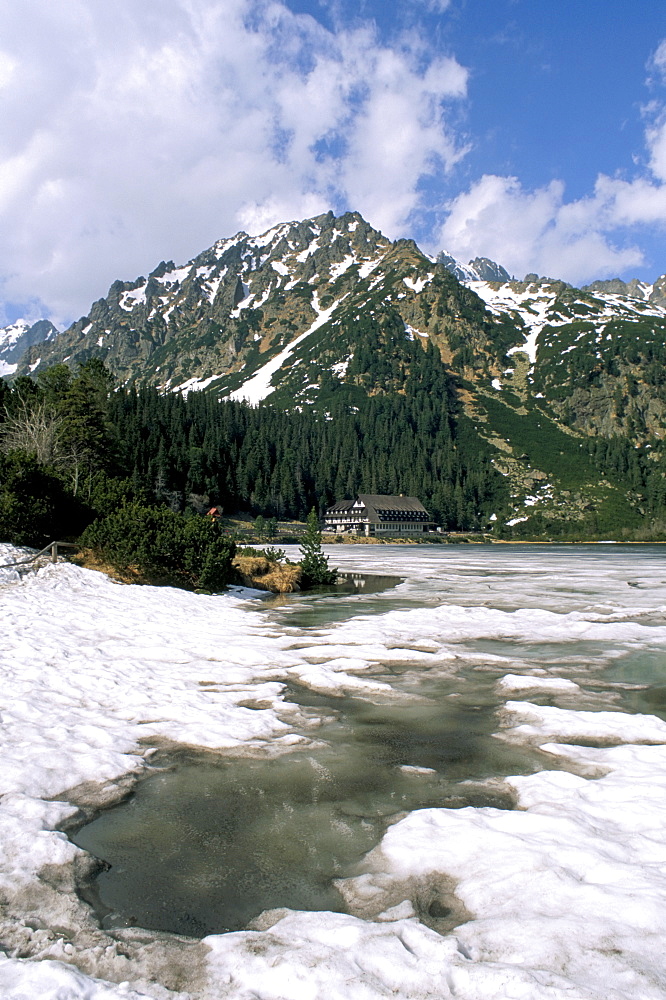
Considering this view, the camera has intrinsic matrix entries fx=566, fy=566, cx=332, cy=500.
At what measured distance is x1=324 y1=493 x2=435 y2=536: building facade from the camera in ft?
531

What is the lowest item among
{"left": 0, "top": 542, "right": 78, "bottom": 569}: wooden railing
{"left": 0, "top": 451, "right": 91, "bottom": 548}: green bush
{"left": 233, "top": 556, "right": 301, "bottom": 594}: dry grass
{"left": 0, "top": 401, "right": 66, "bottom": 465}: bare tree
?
{"left": 233, "top": 556, "right": 301, "bottom": 594}: dry grass

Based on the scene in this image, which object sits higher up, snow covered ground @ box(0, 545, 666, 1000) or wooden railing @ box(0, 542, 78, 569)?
wooden railing @ box(0, 542, 78, 569)

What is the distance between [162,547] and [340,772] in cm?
1783

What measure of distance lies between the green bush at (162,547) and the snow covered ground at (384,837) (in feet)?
25.7

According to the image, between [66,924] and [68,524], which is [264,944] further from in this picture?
[68,524]

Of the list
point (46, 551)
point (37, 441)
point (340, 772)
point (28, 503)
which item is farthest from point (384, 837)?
point (37, 441)

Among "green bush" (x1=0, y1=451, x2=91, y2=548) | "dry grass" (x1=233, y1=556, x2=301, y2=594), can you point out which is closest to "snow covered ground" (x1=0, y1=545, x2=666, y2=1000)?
"green bush" (x1=0, y1=451, x2=91, y2=548)

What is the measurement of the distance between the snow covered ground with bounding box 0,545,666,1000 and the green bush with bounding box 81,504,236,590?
7822 millimetres

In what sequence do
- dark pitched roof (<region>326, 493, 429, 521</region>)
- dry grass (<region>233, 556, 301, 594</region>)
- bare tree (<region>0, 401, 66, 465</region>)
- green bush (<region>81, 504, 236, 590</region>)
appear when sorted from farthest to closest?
dark pitched roof (<region>326, 493, 429, 521</region>) → bare tree (<region>0, 401, 66, 465</region>) → dry grass (<region>233, 556, 301, 594</region>) → green bush (<region>81, 504, 236, 590</region>)

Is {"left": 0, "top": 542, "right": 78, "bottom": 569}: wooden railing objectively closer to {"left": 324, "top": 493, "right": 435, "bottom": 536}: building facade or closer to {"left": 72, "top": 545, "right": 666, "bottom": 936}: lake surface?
{"left": 72, "top": 545, "right": 666, "bottom": 936}: lake surface

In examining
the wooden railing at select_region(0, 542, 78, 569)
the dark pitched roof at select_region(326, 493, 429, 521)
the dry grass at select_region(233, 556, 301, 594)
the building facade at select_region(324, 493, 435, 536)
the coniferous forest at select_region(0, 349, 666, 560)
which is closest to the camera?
the wooden railing at select_region(0, 542, 78, 569)

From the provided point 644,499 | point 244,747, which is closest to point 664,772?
point 244,747

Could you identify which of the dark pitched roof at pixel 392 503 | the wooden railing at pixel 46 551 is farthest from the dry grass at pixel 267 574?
the dark pitched roof at pixel 392 503

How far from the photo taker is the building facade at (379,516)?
531 ft
